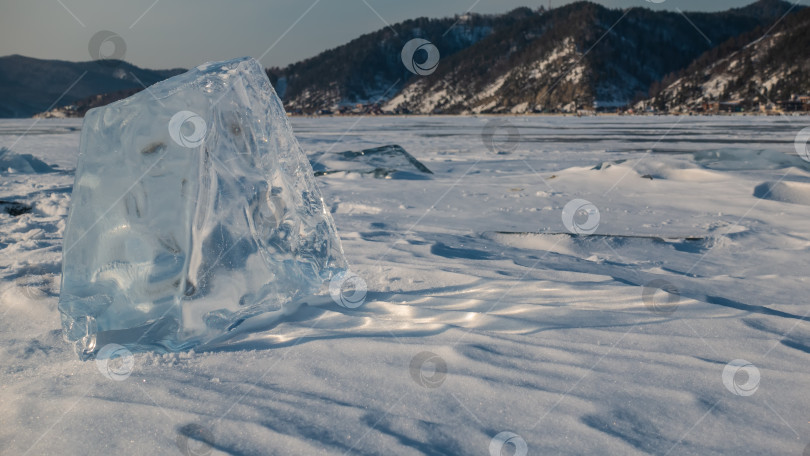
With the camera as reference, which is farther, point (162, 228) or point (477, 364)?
point (162, 228)

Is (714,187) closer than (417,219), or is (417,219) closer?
(417,219)

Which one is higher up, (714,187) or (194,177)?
(194,177)

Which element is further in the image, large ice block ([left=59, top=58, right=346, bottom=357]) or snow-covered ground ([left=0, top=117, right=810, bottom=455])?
large ice block ([left=59, top=58, right=346, bottom=357])

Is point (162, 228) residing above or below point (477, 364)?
above

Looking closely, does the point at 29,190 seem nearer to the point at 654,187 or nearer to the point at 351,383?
the point at 351,383

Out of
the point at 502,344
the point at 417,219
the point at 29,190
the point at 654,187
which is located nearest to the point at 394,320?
the point at 502,344

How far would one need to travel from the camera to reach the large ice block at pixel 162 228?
1.91 meters

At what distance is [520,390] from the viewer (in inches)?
60.8

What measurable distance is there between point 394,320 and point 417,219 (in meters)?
2.43

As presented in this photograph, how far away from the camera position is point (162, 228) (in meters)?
1.93

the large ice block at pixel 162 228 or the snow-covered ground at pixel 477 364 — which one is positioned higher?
the large ice block at pixel 162 228

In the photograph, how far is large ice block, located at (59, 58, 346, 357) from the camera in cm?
191

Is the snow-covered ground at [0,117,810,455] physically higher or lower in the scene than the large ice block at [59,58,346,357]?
lower

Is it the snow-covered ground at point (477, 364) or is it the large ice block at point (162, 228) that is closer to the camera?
the snow-covered ground at point (477, 364)
